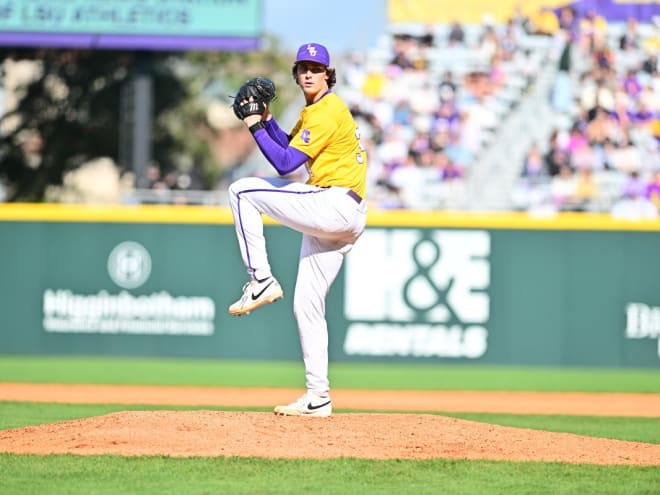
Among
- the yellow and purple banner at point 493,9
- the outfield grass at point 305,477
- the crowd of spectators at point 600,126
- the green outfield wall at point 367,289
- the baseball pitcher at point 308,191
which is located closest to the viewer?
the outfield grass at point 305,477

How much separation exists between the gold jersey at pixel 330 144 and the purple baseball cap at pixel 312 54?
0.20 metres

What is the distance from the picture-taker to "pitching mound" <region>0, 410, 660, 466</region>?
620 cm

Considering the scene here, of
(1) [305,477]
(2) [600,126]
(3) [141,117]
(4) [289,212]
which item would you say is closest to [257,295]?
(4) [289,212]

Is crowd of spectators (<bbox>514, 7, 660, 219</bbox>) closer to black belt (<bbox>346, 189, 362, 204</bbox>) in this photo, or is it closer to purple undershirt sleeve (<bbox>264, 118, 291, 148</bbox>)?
black belt (<bbox>346, 189, 362, 204</bbox>)

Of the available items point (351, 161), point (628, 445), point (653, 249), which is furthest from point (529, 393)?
point (351, 161)

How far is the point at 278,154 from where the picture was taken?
656 centimetres

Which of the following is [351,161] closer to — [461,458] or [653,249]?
[461,458]

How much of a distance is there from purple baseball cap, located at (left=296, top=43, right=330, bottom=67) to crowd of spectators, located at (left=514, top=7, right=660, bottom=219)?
28.5ft

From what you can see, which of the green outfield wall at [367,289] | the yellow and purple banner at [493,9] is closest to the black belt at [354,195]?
the green outfield wall at [367,289]

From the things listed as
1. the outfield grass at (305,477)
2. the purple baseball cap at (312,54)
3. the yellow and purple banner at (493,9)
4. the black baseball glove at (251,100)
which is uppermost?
the yellow and purple banner at (493,9)

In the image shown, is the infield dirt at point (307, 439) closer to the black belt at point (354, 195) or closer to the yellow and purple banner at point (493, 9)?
the black belt at point (354, 195)

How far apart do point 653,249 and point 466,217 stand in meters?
2.17

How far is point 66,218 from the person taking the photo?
1399cm

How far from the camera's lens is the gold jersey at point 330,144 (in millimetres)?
6668
